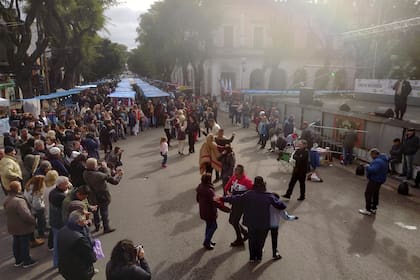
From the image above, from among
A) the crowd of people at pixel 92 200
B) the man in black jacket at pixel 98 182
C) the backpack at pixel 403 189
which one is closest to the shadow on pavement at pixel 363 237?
the crowd of people at pixel 92 200

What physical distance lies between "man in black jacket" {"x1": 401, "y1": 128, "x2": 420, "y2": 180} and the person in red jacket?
6.56 metres

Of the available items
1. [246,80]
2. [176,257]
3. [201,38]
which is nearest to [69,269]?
[176,257]

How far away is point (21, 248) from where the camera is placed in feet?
19.5

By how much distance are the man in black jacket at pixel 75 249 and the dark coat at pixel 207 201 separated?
7.32 ft

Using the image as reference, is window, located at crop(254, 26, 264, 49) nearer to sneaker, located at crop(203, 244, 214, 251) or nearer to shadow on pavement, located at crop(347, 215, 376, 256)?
shadow on pavement, located at crop(347, 215, 376, 256)

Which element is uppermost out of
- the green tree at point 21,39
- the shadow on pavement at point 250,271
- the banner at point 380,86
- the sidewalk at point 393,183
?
the green tree at point 21,39

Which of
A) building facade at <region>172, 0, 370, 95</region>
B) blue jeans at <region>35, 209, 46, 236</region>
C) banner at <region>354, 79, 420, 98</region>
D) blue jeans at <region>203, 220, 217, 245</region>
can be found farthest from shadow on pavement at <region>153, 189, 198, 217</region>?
building facade at <region>172, 0, 370, 95</region>

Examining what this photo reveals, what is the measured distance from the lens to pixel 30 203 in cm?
648

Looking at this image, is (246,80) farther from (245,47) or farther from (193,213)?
(193,213)

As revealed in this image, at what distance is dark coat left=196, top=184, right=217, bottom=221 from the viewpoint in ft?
19.5

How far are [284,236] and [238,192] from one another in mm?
1828

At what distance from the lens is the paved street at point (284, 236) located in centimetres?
581

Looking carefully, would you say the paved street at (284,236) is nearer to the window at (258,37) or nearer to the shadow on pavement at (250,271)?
the shadow on pavement at (250,271)

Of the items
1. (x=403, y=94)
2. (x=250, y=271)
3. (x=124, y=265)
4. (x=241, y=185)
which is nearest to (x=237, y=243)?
(x=250, y=271)
